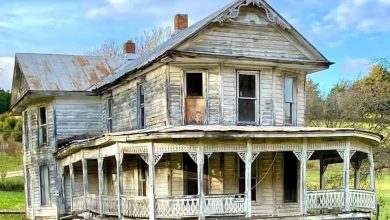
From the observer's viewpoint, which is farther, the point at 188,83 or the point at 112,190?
the point at 112,190

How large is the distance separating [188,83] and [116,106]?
665 cm

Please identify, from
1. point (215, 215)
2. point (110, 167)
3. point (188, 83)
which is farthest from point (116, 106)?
point (215, 215)

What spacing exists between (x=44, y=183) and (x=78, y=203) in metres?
6.78

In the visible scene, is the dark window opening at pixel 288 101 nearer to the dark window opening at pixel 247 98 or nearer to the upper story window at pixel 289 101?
the upper story window at pixel 289 101

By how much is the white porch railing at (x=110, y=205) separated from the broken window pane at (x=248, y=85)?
6.26 m

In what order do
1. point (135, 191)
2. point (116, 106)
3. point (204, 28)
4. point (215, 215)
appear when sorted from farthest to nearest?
point (116, 106) → point (135, 191) → point (204, 28) → point (215, 215)

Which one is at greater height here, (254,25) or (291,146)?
(254,25)

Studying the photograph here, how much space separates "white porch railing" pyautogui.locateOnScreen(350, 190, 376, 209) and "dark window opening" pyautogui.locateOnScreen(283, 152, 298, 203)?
3101 mm

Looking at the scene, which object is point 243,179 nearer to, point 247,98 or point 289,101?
point 247,98

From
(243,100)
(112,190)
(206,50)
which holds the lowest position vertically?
(112,190)

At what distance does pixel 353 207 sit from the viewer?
21781 mm

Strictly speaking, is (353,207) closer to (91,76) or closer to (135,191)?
(135,191)

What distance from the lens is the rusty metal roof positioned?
102 feet

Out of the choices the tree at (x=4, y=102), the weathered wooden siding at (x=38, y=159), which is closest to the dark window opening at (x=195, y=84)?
the weathered wooden siding at (x=38, y=159)
